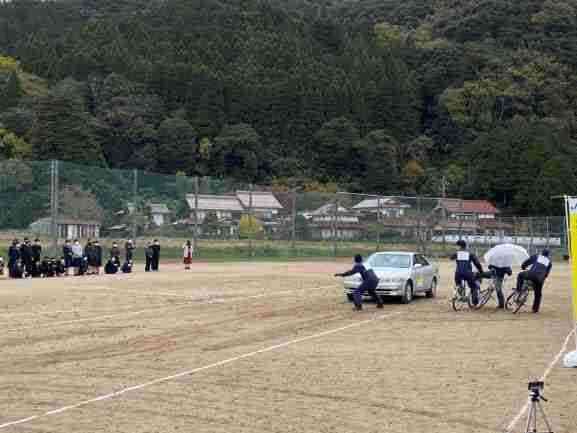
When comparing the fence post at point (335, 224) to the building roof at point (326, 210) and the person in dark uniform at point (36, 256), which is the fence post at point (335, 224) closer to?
the building roof at point (326, 210)

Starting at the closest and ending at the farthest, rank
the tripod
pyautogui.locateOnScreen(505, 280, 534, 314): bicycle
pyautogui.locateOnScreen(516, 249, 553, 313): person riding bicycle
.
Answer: the tripod → pyautogui.locateOnScreen(516, 249, 553, 313): person riding bicycle → pyautogui.locateOnScreen(505, 280, 534, 314): bicycle

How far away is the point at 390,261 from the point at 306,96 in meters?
100

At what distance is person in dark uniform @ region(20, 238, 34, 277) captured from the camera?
33406 mm

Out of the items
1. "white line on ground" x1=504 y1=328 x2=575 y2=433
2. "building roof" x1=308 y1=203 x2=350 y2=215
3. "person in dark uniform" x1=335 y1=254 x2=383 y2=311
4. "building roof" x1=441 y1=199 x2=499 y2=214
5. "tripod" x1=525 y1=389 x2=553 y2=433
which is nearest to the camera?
"tripod" x1=525 y1=389 x2=553 y2=433

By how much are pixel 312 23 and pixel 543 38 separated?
36.9m

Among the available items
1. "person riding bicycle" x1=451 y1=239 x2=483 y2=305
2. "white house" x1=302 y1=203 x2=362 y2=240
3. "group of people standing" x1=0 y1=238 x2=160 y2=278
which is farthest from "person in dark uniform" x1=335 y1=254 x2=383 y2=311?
"white house" x1=302 y1=203 x2=362 y2=240

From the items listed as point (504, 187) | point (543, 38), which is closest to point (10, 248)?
point (504, 187)

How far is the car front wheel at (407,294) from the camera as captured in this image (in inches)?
986

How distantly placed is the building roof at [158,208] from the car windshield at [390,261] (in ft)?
64.1

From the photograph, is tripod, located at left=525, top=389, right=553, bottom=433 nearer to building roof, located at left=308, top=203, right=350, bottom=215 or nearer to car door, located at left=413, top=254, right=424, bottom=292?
car door, located at left=413, top=254, right=424, bottom=292

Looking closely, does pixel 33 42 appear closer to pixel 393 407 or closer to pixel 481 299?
pixel 481 299

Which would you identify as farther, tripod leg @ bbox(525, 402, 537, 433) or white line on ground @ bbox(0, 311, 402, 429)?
white line on ground @ bbox(0, 311, 402, 429)

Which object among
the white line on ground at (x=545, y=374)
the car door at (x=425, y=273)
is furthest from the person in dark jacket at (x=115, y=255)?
the white line on ground at (x=545, y=374)

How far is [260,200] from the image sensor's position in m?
51.4
